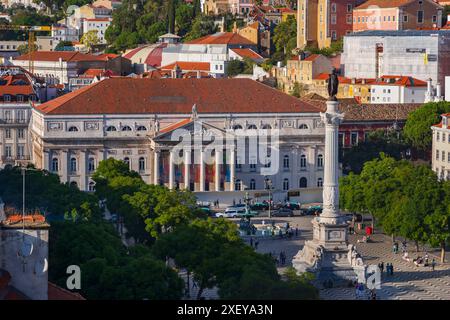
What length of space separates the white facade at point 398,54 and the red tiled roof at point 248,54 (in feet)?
52.4

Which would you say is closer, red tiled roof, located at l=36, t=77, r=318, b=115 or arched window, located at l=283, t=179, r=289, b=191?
red tiled roof, located at l=36, t=77, r=318, b=115

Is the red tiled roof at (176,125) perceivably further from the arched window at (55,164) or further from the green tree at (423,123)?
the green tree at (423,123)

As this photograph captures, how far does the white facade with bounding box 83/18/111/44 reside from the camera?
18650 cm

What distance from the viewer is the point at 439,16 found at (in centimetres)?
12625

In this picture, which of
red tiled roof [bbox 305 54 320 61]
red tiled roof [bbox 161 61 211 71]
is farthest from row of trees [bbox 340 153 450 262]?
red tiled roof [bbox 161 61 211 71]

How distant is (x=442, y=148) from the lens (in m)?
85.3

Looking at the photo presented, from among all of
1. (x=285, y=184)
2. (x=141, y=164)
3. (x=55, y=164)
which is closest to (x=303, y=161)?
(x=285, y=184)

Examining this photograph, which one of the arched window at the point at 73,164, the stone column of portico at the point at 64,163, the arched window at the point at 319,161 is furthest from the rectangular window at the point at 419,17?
the stone column of portico at the point at 64,163

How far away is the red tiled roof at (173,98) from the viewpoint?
8660 cm

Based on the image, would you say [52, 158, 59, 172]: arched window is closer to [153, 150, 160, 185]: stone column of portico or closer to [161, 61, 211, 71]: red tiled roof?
[153, 150, 160, 185]: stone column of portico

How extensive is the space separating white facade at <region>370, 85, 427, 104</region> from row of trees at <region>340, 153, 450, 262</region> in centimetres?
3003

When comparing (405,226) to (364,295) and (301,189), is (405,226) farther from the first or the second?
(301,189)

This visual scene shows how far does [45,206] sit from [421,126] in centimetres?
3579

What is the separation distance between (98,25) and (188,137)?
341 feet
